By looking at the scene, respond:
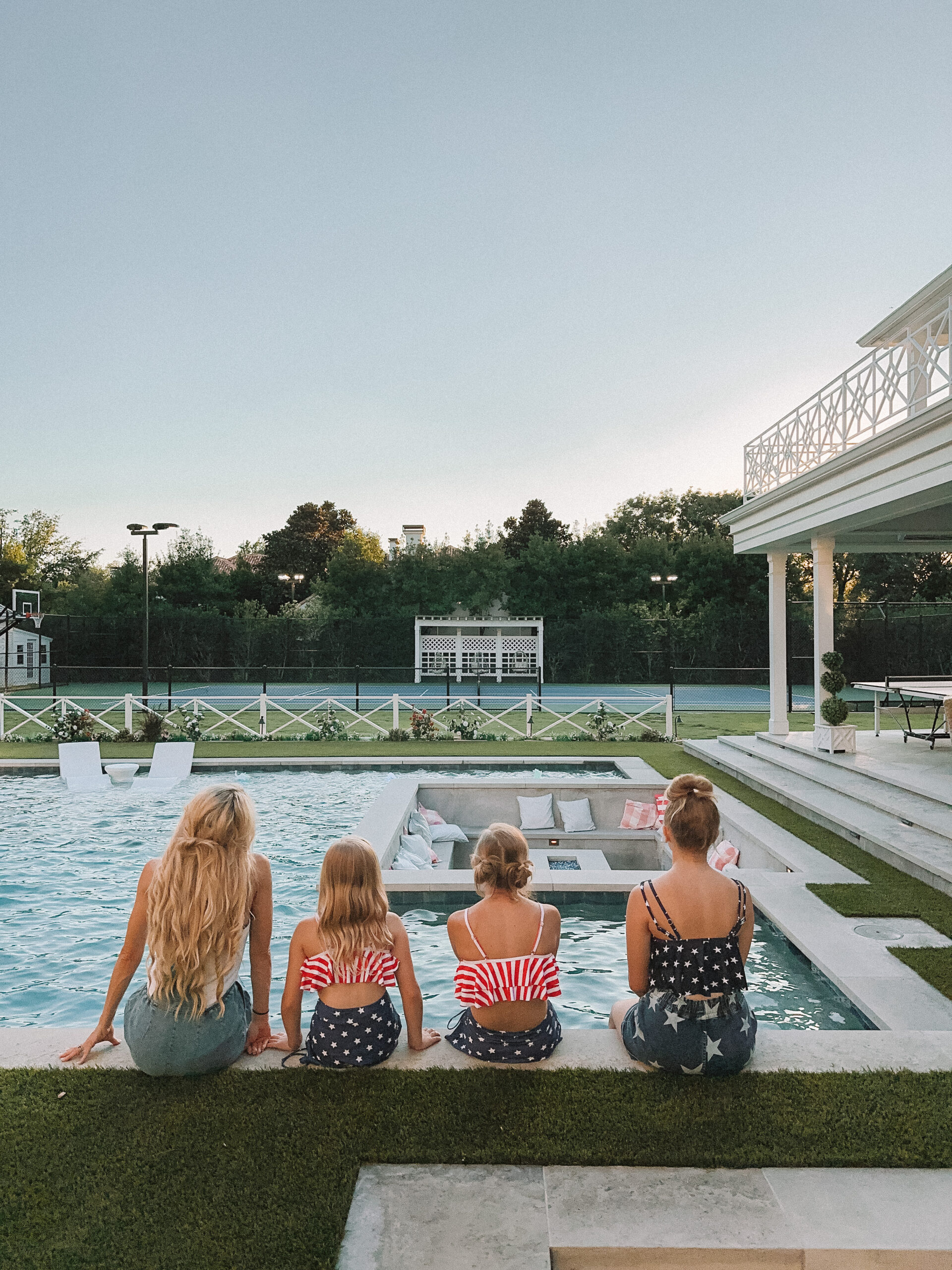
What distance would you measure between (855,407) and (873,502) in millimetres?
1826

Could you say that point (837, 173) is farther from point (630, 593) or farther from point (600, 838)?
point (630, 593)

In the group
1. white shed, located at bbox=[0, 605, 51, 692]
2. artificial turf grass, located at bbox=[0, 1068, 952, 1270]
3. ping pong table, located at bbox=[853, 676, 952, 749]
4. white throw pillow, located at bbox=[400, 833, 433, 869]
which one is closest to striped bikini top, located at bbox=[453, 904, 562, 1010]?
artificial turf grass, located at bbox=[0, 1068, 952, 1270]

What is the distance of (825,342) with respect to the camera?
18938mm

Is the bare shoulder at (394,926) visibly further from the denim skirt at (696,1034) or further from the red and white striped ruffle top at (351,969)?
the denim skirt at (696,1034)

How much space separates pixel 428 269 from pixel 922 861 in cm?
1798

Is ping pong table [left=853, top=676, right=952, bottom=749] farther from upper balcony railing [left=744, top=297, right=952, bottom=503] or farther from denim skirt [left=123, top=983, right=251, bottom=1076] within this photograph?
denim skirt [left=123, top=983, right=251, bottom=1076]

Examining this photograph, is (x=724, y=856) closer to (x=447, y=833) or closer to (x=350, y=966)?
(x=447, y=833)

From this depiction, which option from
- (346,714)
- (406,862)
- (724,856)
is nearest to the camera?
(724,856)

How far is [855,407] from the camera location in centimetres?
1035

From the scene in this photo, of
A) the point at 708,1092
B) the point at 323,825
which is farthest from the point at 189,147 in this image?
the point at 708,1092

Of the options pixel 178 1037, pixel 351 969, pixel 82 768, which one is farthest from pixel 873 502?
pixel 82 768

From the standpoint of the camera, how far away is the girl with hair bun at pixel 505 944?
311cm

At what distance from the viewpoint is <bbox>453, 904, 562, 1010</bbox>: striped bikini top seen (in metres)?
3.11

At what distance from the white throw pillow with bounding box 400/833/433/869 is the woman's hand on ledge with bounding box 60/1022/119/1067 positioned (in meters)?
5.08
